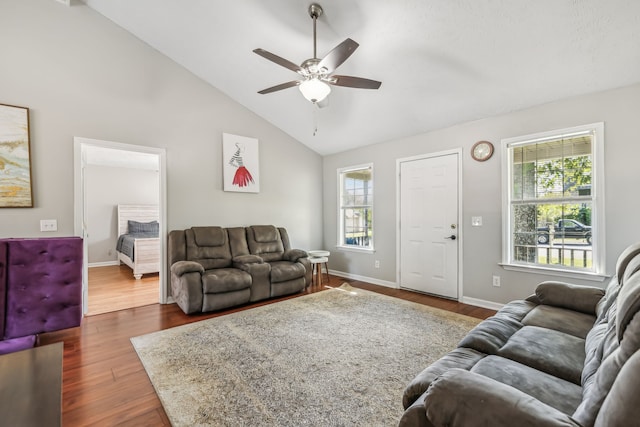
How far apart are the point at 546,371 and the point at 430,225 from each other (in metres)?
2.90

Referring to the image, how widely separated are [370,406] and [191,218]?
341 cm

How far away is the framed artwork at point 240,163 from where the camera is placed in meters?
4.40

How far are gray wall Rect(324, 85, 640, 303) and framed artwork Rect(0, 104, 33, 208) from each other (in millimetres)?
4191

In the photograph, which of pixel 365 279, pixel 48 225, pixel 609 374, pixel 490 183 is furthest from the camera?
pixel 365 279

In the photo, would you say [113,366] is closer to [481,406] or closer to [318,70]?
[481,406]

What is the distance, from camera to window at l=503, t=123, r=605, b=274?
2891 millimetres

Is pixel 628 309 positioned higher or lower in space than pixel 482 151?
lower

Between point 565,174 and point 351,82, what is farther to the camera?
point 565,174

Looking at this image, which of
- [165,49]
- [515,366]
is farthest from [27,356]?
[165,49]

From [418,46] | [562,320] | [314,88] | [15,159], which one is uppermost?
[418,46]

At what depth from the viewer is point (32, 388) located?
126 centimetres

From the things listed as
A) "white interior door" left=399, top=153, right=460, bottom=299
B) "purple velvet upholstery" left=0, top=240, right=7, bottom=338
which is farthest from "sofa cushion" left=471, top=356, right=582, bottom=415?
"purple velvet upholstery" left=0, top=240, right=7, bottom=338

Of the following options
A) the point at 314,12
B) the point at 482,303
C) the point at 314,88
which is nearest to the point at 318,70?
the point at 314,88

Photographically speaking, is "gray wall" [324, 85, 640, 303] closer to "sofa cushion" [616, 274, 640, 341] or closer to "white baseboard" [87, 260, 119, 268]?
"sofa cushion" [616, 274, 640, 341]
